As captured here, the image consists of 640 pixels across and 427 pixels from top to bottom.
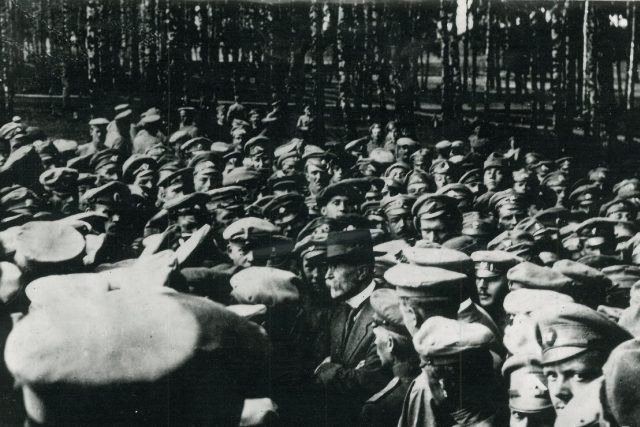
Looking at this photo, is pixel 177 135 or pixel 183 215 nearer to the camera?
pixel 183 215

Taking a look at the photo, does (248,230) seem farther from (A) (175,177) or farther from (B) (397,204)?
(B) (397,204)

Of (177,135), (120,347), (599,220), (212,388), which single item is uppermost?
(177,135)

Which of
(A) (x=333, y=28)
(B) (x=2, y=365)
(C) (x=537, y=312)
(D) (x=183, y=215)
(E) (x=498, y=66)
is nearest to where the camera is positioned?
(B) (x=2, y=365)

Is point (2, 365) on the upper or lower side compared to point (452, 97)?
lower

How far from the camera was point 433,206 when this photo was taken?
158 inches

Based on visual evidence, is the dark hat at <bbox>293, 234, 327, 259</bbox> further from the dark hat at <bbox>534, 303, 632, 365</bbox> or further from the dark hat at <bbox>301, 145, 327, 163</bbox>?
the dark hat at <bbox>534, 303, 632, 365</bbox>

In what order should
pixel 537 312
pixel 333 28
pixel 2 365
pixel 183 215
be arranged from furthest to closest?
1. pixel 333 28
2. pixel 183 215
3. pixel 537 312
4. pixel 2 365

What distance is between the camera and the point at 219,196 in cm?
404

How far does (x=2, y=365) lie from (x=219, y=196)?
4.83 ft

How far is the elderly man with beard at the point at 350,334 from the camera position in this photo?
360 cm

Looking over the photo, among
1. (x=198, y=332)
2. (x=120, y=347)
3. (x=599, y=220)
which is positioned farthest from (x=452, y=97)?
(x=120, y=347)

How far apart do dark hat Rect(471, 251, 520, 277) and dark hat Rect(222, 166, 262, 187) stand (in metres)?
1.49

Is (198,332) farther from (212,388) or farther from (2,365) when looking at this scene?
(2,365)

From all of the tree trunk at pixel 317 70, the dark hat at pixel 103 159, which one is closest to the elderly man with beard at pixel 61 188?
the dark hat at pixel 103 159
